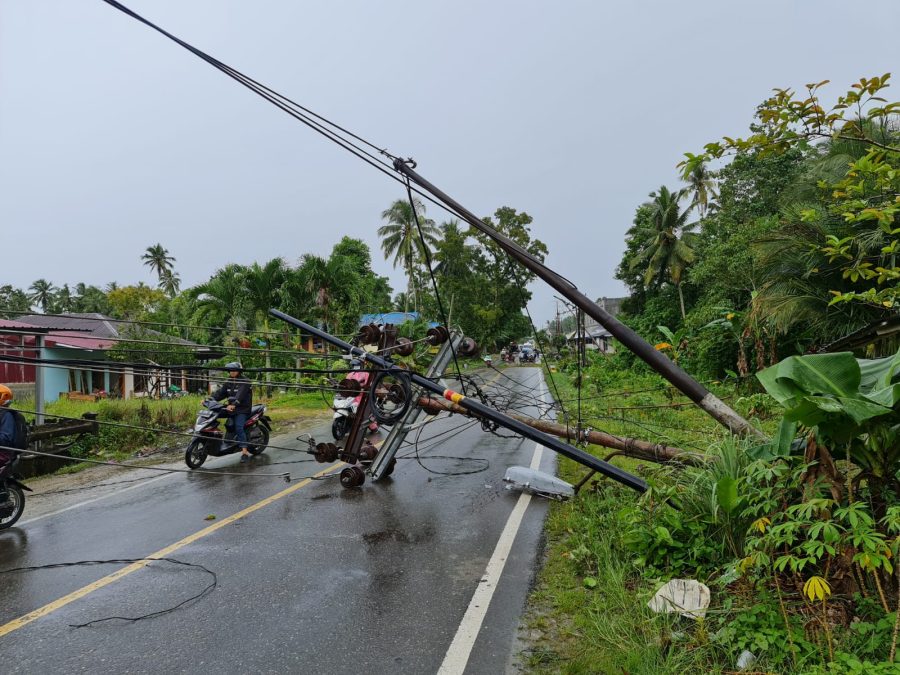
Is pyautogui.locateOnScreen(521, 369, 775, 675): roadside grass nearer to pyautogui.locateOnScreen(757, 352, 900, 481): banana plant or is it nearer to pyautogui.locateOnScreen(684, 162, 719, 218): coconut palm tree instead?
pyautogui.locateOnScreen(757, 352, 900, 481): banana plant

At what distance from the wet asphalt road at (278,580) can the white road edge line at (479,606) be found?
0.06 meters

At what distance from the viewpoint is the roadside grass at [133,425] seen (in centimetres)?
1102

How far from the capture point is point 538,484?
24.9ft

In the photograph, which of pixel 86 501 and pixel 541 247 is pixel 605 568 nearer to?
pixel 86 501

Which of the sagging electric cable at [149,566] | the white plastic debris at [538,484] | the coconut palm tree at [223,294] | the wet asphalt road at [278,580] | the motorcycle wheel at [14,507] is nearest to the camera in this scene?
the wet asphalt road at [278,580]

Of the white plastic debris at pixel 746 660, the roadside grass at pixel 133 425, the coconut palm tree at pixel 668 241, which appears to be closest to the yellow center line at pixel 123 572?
the roadside grass at pixel 133 425

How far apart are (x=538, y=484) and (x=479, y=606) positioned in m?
3.45

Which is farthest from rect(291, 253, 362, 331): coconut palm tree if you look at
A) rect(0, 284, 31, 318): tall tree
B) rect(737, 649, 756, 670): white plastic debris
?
rect(0, 284, 31, 318): tall tree

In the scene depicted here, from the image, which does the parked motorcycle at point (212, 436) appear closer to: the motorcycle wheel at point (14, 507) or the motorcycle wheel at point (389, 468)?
the motorcycle wheel at point (389, 468)

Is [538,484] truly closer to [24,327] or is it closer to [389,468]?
[389,468]

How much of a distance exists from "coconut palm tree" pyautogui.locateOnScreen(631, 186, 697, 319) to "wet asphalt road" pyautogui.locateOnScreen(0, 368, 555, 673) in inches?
1296

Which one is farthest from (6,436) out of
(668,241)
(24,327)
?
(668,241)

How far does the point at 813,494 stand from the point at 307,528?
201 inches

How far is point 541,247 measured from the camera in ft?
151
